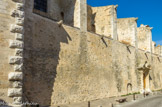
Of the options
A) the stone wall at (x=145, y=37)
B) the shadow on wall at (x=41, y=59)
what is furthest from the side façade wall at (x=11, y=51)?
the stone wall at (x=145, y=37)

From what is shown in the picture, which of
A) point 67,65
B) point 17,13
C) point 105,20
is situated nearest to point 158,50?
point 105,20

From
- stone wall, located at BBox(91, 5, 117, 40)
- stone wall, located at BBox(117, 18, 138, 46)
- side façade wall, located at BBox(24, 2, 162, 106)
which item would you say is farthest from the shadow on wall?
stone wall, located at BBox(117, 18, 138, 46)

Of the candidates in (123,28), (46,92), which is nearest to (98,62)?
(46,92)

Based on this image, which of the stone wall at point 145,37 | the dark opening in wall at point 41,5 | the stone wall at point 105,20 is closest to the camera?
the dark opening in wall at point 41,5

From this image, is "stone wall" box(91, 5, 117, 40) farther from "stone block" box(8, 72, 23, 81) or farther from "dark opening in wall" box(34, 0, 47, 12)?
"stone block" box(8, 72, 23, 81)

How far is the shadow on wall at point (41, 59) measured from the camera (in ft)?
22.4

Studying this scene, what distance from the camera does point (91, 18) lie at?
14.5m

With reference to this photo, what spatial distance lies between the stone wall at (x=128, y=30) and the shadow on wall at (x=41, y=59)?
973 centimetres

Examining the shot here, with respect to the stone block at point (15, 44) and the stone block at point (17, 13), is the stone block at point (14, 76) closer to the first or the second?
the stone block at point (15, 44)

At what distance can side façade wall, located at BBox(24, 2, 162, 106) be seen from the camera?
707cm

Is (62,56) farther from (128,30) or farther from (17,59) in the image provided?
(128,30)

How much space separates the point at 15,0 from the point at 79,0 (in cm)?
622

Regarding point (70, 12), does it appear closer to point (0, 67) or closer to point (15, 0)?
point (15, 0)

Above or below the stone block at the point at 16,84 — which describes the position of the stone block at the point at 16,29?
above
